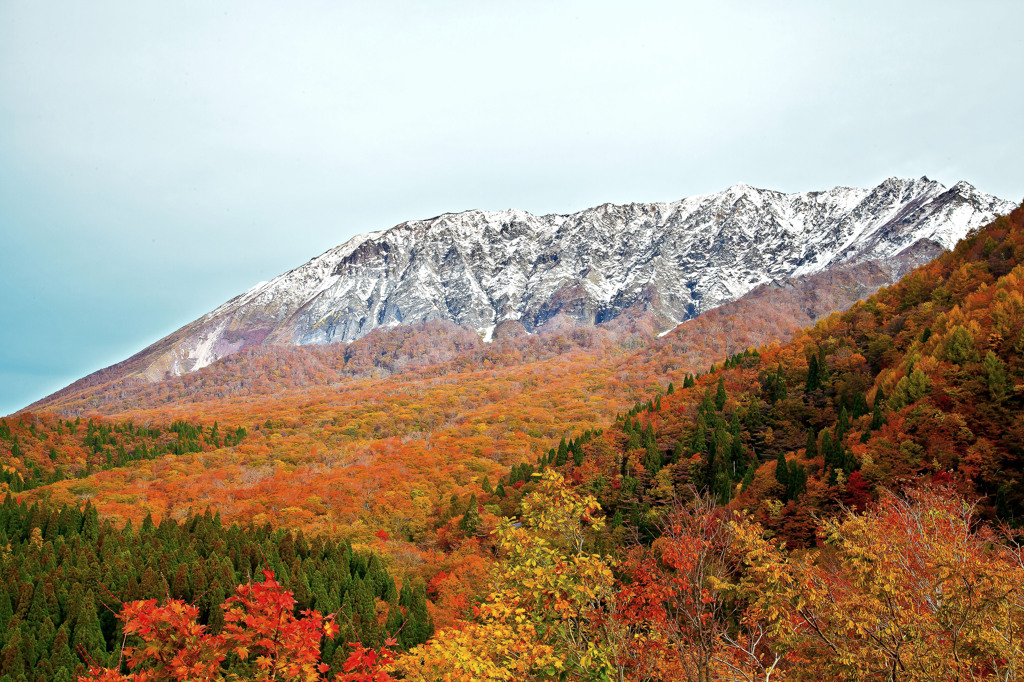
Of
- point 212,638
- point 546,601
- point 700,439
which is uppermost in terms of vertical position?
point 212,638

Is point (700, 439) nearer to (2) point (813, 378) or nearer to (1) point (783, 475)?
(1) point (783, 475)

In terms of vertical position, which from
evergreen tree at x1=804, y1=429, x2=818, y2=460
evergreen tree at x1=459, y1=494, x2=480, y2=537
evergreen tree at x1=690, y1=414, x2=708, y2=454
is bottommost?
evergreen tree at x1=459, y1=494, x2=480, y2=537

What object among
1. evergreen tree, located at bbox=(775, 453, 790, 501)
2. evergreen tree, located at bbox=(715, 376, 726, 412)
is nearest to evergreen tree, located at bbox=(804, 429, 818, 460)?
evergreen tree, located at bbox=(775, 453, 790, 501)

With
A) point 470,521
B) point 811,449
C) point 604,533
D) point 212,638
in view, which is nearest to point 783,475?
point 811,449

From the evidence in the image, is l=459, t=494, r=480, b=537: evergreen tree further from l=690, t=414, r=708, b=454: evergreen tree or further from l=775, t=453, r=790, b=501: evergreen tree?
l=775, t=453, r=790, b=501: evergreen tree

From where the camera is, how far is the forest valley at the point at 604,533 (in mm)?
10992

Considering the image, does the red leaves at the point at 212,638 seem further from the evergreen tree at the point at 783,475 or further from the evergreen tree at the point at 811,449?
the evergreen tree at the point at 811,449

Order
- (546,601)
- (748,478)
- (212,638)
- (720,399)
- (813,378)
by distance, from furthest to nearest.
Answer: (720,399), (813,378), (748,478), (546,601), (212,638)

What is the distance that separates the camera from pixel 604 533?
187 feet

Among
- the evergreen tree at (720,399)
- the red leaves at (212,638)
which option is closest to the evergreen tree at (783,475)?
the evergreen tree at (720,399)

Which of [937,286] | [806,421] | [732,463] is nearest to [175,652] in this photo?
[732,463]

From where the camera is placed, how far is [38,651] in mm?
44062

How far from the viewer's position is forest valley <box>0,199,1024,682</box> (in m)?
11.0

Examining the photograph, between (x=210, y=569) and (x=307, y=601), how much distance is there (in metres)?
10.6
